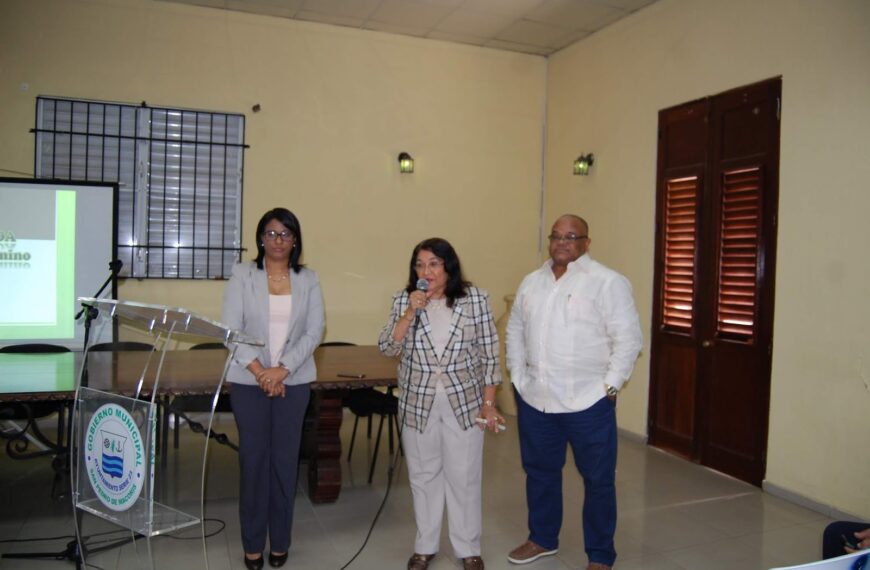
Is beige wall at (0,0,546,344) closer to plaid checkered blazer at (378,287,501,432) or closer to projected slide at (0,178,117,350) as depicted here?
projected slide at (0,178,117,350)

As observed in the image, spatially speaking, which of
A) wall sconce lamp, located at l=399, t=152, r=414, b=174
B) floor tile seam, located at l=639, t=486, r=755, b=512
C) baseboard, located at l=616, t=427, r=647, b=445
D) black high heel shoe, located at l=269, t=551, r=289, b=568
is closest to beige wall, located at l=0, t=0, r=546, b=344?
wall sconce lamp, located at l=399, t=152, r=414, b=174

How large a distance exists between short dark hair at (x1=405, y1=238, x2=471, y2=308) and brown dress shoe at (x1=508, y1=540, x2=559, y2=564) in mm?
1218

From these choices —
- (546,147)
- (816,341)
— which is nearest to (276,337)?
(816,341)

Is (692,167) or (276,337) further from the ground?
(692,167)

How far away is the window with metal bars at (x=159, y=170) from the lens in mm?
5234

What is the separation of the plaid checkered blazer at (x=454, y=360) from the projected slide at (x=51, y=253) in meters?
3.36

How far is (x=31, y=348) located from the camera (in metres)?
4.55

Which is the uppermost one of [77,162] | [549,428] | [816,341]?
[77,162]

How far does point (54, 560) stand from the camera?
2.95 m

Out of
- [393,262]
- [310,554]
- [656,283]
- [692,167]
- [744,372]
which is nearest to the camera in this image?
[310,554]

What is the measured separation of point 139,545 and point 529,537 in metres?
1.91

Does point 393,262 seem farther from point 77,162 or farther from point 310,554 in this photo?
point 310,554

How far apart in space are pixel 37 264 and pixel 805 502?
538cm

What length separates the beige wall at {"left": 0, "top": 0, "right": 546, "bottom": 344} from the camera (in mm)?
5184
